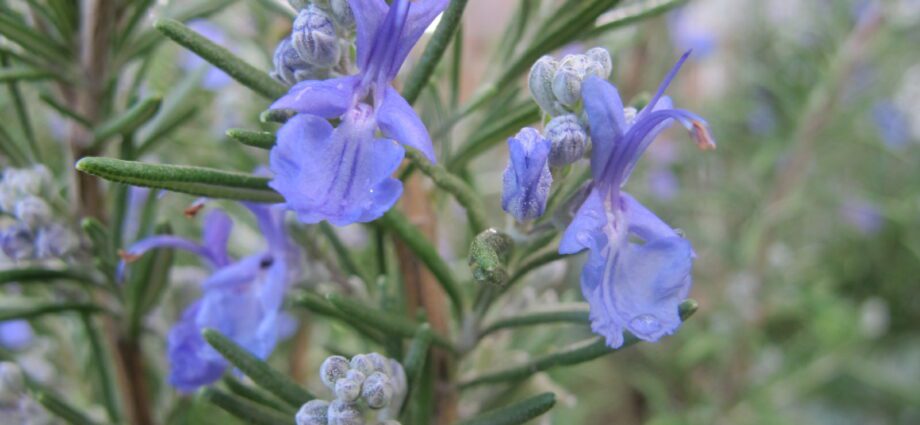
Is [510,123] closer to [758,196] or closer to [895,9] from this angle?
[758,196]

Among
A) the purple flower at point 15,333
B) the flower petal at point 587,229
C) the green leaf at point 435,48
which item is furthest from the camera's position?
the purple flower at point 15,333

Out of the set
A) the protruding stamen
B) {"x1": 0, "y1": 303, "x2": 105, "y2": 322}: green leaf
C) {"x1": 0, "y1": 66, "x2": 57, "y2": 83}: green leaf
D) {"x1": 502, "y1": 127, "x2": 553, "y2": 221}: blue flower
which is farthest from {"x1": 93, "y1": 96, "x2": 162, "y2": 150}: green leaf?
the protruding stamen

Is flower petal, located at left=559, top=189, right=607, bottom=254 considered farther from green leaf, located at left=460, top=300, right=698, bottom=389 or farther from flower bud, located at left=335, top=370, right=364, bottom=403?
flower bud, located at left=335, top=370, right=364, bottom=403

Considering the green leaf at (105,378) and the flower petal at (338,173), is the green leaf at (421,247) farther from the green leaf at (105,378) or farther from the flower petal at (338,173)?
the green leaf at (105,378)

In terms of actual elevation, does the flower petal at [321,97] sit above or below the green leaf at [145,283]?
above

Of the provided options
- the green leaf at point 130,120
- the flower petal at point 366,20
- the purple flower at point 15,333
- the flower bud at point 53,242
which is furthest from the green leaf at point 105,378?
the flower petal at point 366,20

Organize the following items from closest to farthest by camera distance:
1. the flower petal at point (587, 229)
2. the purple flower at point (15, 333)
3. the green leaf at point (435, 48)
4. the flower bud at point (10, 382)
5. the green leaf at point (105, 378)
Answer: the flower petal at point (587, 229), the green leaf at point (435, 48), the flower bud at point (10, 382), the green leaf at point (105, 378), the purple flower at point (15, 333)
